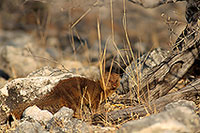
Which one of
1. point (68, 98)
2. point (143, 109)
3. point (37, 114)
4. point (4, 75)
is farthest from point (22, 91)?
point (4, 75)

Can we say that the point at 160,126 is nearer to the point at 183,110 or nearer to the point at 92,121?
the point at 183,110

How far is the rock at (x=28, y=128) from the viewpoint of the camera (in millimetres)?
2820

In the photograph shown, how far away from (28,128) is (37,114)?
303 mm

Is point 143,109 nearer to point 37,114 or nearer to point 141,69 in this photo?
point 141,69

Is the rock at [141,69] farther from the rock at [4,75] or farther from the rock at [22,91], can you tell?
the rock at [4,75]

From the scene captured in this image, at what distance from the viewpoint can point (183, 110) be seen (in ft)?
7.78

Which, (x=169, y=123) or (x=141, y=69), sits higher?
(x=169, y=123)

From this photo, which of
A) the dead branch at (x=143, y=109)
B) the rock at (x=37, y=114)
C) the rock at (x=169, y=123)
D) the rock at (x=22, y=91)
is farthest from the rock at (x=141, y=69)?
the rock at (x=169, y=123)

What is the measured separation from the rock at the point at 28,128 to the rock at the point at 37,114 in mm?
136

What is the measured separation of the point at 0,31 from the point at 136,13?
5.31 metres

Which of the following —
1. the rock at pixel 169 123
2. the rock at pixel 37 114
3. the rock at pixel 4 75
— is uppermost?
the rock at pixel 169 123

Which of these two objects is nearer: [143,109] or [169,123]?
[169,123]

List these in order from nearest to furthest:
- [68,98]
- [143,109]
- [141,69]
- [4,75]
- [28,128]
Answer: [28,128] < [143,109] < [68,98] < [141,69] < [4,75]

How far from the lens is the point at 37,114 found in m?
3.12
